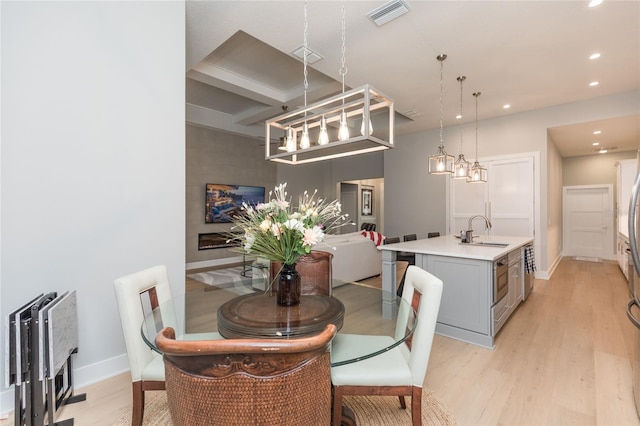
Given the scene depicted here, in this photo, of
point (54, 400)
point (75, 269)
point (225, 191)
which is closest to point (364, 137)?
point (75, 269)

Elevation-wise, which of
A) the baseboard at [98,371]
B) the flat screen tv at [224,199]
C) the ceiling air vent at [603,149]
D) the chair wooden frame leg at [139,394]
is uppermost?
the ceiling air vent at [603,149]

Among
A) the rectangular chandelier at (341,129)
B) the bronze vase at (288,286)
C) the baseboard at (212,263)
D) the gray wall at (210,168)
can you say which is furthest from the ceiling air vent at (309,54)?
the baseboard at (212,263)

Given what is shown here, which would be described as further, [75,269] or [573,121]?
[573,121]

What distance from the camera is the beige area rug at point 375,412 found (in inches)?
71.6

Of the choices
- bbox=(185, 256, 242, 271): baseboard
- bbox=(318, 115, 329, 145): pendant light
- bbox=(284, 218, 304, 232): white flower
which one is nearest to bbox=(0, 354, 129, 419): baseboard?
bbox=(284, 218, 304, 232): white flower

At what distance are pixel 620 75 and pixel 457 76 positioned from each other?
2205 millimetres

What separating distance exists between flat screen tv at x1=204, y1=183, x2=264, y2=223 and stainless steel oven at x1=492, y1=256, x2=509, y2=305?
5.39m

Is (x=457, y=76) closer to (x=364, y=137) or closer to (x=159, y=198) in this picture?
(x=364, y=137)

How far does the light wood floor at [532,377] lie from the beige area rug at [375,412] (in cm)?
9

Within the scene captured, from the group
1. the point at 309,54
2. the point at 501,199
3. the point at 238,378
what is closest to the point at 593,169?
the point at 501,199

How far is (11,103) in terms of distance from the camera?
192cm

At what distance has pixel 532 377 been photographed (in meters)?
2.31

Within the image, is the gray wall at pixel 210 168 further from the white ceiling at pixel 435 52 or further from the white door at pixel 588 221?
the white door at pixel 588 221

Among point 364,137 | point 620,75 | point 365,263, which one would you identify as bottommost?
point 365,263
